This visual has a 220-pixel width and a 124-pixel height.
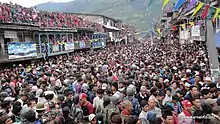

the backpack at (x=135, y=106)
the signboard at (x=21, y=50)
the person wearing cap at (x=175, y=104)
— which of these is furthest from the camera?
the signboard at (x=21, y=50)

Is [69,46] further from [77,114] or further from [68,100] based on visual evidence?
[77,114]

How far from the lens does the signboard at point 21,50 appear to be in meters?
20.1

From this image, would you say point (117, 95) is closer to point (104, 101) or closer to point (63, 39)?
point (104, 101)

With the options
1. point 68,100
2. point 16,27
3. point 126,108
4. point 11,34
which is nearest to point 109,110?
point 126,108

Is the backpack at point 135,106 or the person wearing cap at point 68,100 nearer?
the backpack at point 135,106

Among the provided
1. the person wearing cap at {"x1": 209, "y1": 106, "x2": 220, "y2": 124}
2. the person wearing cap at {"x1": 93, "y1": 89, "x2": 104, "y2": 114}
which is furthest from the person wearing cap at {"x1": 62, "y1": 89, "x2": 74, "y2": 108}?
the person wearing cap at {"x1": 209, "y1": 106, "x2": 220, "y2": 124}

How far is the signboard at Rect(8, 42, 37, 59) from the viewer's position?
20.1m

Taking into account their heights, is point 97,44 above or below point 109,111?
above

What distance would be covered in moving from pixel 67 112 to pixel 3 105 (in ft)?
6.34

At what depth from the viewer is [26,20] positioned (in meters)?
24.1

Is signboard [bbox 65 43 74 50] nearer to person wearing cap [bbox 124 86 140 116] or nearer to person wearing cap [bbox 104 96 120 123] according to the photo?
person wearing cap [bbox 124 86 140 116]

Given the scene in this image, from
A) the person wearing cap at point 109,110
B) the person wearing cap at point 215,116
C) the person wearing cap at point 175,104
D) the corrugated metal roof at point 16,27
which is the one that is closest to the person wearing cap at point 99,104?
the person wearing cap at point 109,110

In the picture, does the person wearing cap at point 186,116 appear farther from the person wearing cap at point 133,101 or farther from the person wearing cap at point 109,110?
the person wearing cap at point 109,110

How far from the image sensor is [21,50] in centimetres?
2136
